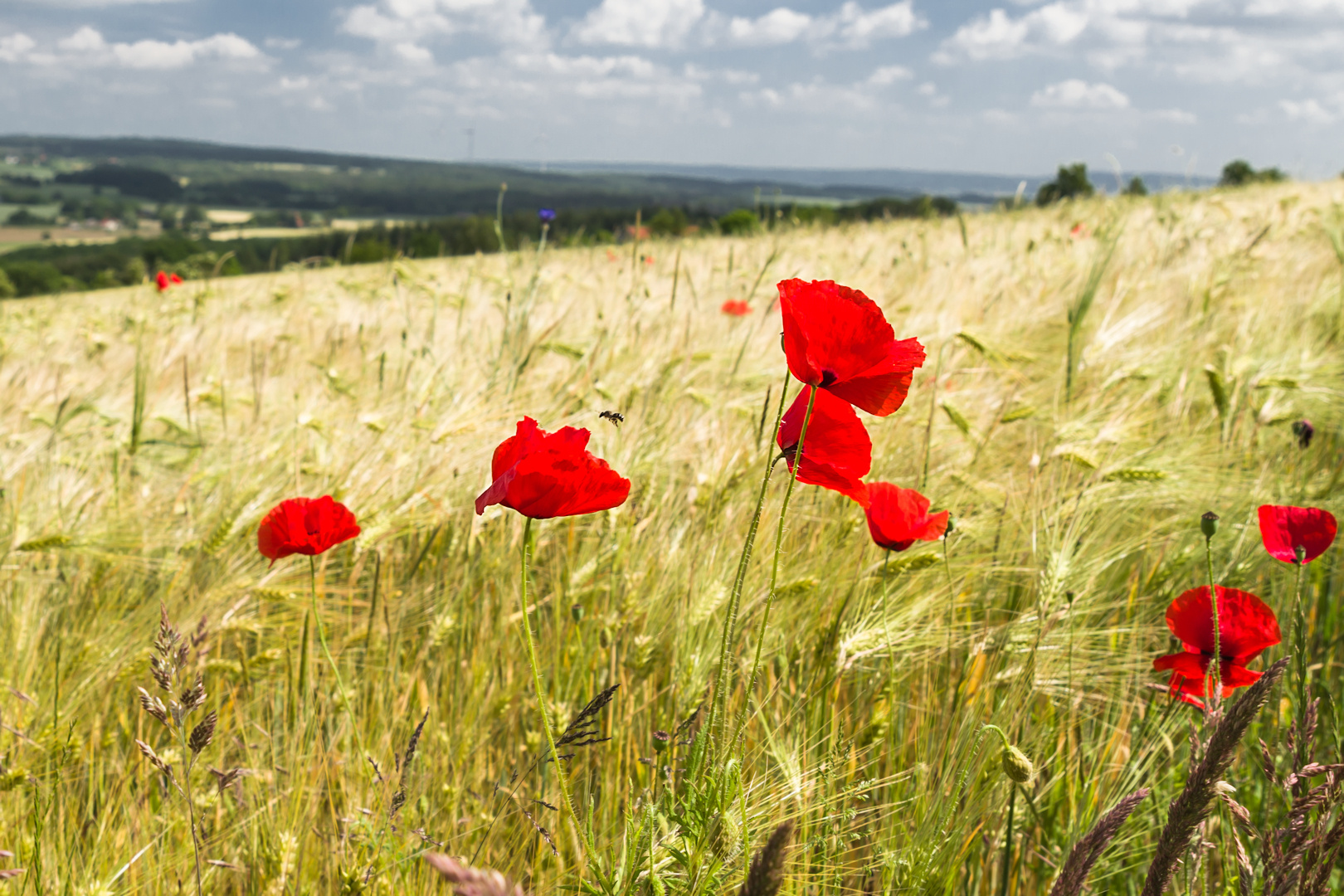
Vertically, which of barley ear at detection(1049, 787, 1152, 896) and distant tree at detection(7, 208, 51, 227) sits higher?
distant tree at detection(7, 208, 51, 227)

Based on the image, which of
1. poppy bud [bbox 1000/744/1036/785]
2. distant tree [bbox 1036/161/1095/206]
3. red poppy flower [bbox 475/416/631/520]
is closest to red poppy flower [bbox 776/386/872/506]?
red poppy flower [bbox 475/416/631/520]

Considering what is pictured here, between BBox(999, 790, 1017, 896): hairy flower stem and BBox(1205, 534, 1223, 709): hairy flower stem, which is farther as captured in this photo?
BBox(999, 790, 1017, 896): hairy flower stem

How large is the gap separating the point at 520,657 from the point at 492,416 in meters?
0.55

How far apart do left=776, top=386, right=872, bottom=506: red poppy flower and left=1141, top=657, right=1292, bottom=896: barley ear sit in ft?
1.02

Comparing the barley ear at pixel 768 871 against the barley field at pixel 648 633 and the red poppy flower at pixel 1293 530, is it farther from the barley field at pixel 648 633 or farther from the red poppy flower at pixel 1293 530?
the red poppy flower at pixel 1293 530

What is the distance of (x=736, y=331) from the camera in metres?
2.69

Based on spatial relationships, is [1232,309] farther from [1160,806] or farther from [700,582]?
[700,582]

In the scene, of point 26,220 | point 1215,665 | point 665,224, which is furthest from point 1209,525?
point 26,220

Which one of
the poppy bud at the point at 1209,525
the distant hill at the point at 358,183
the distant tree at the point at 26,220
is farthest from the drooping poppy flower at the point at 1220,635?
the distant tree at the point at 26,220

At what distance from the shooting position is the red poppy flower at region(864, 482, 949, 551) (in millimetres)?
993

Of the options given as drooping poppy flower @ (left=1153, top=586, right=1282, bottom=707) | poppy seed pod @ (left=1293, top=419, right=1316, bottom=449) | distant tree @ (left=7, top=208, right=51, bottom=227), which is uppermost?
distant tree @ (left=7, top=208, right=51, bottom=227)

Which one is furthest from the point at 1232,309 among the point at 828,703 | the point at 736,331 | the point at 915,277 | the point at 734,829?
the point at 734,829

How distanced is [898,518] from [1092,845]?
0.49 meters

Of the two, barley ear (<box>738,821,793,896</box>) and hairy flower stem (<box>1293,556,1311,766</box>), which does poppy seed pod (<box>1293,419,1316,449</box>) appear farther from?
barley ear (<box>738,821,793,896</box>)
